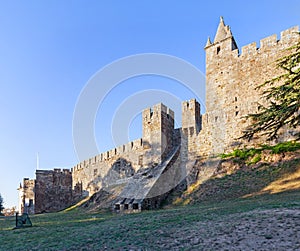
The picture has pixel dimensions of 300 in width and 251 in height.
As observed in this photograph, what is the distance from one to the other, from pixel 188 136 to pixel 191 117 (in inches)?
53.3

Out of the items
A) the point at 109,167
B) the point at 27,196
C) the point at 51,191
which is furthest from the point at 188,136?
the point at 27,196

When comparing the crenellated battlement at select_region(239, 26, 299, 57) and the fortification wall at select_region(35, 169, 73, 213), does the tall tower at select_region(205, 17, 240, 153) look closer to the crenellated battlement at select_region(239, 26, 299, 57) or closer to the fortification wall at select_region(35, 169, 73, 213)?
the crenellated battlement at select_region(239, 26, 299, 57)

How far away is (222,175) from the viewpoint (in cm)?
1577

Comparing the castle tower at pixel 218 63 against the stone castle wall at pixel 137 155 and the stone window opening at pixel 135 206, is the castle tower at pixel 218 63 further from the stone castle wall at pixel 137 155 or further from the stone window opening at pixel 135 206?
the stone window opening at pixel 135 206

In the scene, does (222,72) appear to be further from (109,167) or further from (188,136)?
(109,167)

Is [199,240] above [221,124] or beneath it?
beneath

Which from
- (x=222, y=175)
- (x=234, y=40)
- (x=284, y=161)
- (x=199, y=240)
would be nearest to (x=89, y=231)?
(x=199, y=240)

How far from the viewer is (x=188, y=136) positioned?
20312 mm

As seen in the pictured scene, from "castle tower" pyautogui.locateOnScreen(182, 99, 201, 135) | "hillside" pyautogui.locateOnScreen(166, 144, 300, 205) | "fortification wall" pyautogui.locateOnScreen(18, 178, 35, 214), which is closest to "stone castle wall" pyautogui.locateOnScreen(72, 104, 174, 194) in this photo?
"castle tower" pyautogui.locateOnScreen(182, 99, 201, 135)

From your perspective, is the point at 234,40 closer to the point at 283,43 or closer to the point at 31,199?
the point at 283,43

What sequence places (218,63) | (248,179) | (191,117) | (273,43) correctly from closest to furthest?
(248,179), (191,117), (273,43), (218,63)

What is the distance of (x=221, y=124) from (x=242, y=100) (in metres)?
3.87

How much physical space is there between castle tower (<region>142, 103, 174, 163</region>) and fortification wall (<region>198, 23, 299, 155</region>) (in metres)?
2.35

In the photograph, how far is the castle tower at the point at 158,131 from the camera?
20.0 meters
